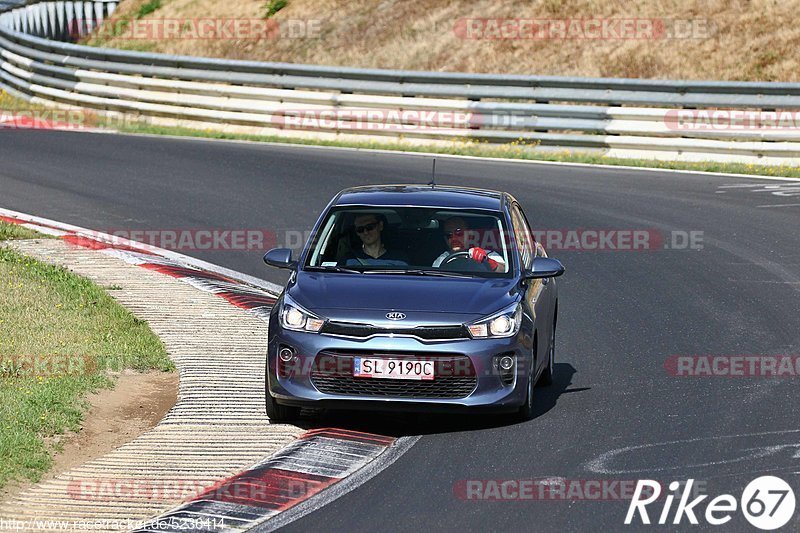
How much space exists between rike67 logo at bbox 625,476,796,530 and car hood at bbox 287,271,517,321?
1826 millimetres

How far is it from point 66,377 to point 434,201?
289cm

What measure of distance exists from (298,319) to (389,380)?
74 centimetres

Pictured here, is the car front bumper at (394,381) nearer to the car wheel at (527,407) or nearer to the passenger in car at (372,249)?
the car wheel at (527,407)

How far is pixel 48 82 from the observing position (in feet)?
95.3

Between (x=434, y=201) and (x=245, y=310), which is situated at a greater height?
(x=434, y=201)

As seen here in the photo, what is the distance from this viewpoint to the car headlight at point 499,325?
8977 mm

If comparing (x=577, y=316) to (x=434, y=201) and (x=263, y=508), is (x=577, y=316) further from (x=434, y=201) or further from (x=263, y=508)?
(x=263, y=508)

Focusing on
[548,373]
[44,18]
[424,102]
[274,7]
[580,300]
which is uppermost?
[274,7]

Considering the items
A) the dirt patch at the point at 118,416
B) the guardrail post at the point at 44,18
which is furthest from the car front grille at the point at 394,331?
the guardrail post at the point at 44,18

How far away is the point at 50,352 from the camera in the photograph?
10.4m

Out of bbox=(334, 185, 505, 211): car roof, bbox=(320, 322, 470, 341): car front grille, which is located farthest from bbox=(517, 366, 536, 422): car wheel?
bbox=(334, 185, 505, 211): car roof

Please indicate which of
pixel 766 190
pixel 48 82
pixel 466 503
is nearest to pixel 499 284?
pixel 466 503

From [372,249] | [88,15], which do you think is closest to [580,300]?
[372,249]

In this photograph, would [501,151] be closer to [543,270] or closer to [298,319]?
[543,270]
